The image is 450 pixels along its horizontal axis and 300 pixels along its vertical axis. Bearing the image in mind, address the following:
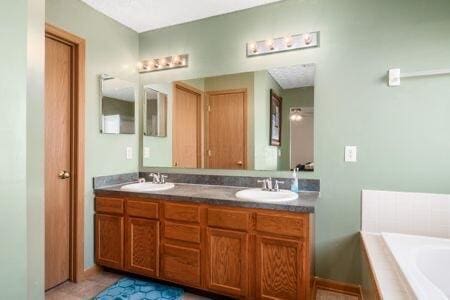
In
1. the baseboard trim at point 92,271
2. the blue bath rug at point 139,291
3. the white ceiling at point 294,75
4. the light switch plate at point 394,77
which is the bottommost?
the blue bath rug at point 139,291

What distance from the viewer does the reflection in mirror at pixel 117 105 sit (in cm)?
251

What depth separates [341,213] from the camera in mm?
2113

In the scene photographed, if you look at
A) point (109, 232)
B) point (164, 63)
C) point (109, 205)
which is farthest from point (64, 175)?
point (164, 63)

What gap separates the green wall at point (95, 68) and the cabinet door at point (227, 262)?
1.24 meters

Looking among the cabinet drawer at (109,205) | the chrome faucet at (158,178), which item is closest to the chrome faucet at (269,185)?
the chrome faucet at (158,178)

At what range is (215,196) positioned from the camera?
2.01m

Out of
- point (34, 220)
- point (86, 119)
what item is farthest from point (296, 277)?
point (86, 119)

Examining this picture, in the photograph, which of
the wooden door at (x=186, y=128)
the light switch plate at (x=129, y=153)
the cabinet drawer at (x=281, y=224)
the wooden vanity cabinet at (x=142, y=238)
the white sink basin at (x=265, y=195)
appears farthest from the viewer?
the light switch plate at (x=129, y=153)

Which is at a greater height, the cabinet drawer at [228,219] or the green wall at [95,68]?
the green wall at [95,68]

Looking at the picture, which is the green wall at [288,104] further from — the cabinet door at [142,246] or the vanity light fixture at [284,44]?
the cabinet door at [142,246]

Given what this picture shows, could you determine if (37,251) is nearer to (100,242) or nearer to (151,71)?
(100,242)

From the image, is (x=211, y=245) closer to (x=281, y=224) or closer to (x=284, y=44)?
(x=281, y=224)

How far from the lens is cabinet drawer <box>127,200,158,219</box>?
216 cm

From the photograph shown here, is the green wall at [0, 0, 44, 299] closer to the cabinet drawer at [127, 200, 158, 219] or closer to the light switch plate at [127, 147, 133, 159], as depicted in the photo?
the cabinet drawer at [127, 200, 158, 219]
